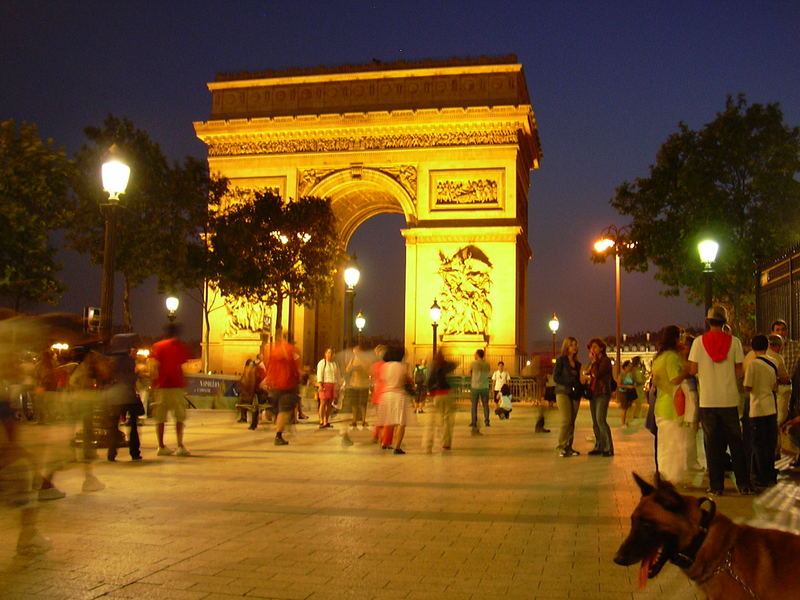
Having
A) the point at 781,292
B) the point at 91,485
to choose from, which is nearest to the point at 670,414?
the point at 781,292

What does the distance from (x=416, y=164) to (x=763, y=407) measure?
29109 mm

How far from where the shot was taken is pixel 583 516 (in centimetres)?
767

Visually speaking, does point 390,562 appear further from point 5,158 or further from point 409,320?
point 409,320

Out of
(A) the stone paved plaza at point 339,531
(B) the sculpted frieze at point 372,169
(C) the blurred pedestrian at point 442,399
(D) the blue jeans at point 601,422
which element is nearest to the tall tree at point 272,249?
(B) the sculpted frieze at point 372,169

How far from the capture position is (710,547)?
10.7 ft

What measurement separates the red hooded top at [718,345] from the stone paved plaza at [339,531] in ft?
4.51

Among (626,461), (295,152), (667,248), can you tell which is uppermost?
(295,152)

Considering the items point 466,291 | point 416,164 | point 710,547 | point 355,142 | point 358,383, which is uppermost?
point 355,142

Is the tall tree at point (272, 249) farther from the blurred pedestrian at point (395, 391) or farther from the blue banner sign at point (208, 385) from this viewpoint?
the blurred pedestrian at point (395, 391)

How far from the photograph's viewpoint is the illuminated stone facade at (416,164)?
3603cm

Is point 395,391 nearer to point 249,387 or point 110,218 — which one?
point 110,218

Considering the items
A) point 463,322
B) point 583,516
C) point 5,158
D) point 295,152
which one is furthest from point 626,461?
point 295,152

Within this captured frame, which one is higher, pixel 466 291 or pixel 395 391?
pixel 466 291

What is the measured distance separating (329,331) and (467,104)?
12441 millimetres
